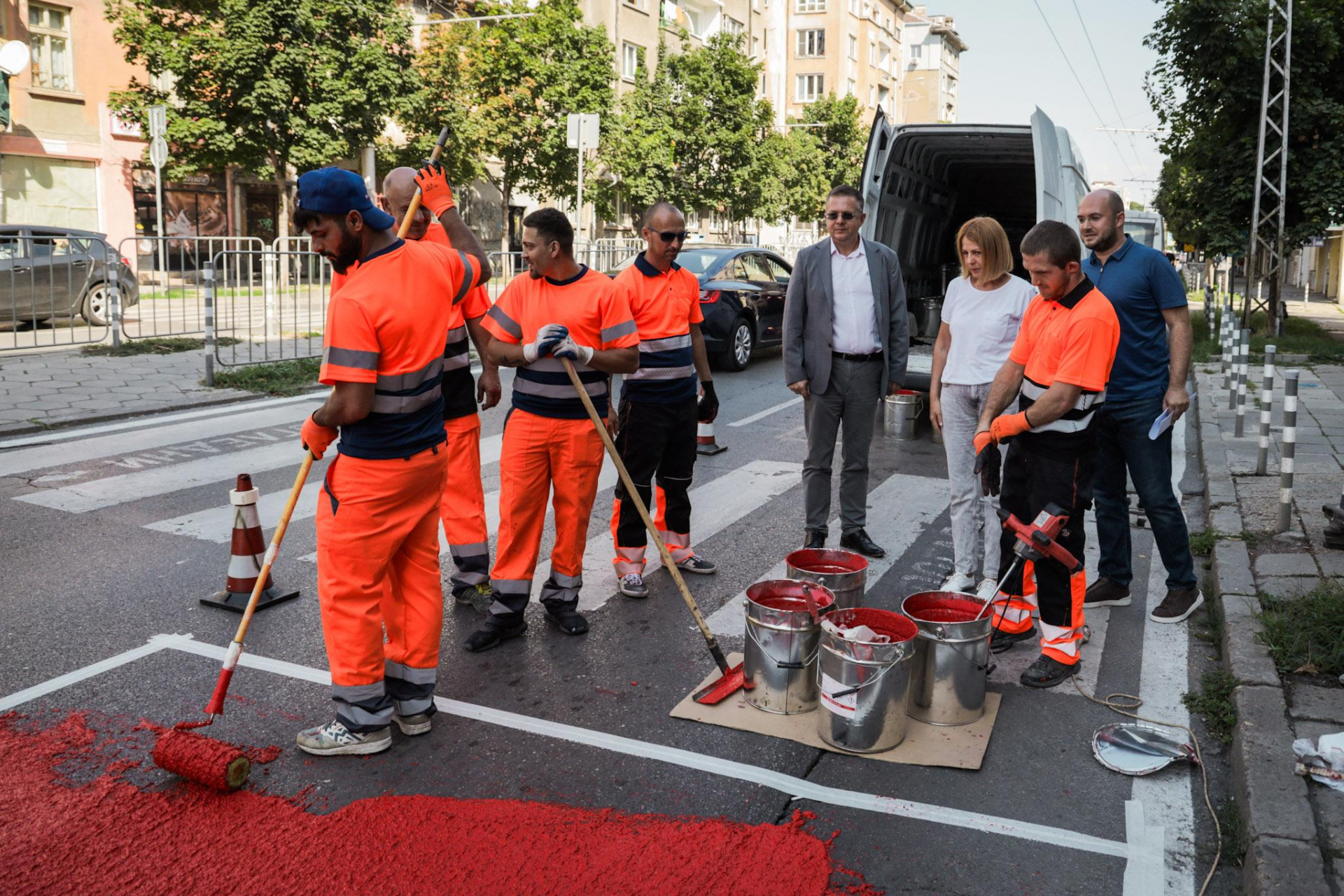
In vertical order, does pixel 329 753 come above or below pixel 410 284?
below

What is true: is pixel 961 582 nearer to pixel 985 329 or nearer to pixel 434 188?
pixel 985 329

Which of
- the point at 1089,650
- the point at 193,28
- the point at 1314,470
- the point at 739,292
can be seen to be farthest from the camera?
the point at 193,28

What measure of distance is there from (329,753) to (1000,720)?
8.22 ft

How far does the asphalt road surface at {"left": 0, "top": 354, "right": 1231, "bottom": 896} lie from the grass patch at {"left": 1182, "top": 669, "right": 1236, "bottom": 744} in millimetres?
82

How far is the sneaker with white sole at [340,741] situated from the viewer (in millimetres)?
3912

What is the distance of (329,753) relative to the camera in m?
3.91

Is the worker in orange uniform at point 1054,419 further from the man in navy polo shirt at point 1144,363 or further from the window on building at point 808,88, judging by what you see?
the window on building at point 808,88

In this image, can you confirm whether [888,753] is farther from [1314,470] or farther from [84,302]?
[84,302]

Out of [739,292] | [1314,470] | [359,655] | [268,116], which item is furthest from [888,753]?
[268,116]

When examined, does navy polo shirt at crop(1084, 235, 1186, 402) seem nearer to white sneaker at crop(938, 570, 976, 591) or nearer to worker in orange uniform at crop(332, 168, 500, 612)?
white sneaker at crop(938, 570, 976, 591)

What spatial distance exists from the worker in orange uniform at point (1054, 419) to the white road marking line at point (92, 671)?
361 cm

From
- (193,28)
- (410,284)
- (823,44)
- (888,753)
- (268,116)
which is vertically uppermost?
(823,44)

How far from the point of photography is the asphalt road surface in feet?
11.5

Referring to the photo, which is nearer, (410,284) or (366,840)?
(366,840)
